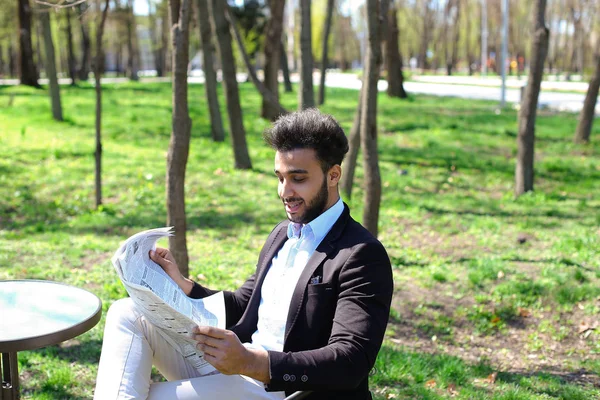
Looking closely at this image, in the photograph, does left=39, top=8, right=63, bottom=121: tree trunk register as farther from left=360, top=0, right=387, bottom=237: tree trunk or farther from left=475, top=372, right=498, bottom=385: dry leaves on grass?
left=475, top=372, right=498, bottom=385: dry leaves on grass

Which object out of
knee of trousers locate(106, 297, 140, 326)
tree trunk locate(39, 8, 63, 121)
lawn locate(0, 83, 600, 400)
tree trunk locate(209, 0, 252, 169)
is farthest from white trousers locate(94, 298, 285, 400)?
tree trunk locate(39, 8, 63, 121)

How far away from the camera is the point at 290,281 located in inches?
104

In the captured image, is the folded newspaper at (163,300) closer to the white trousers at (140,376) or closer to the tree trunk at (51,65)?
the white trousers at (140,376)

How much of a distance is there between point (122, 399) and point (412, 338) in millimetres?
3186

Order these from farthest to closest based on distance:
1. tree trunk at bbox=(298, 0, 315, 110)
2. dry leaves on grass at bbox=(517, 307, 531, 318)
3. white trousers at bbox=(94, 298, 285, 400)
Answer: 1. tree trunk at bbox=(298, 0, 315, 110)
2. dry leaves on grass at bbox=(517, 307, 531, 318)
3. white trousers at bbox=(94, 298, 285, 400)

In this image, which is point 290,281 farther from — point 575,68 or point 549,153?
point 575,68

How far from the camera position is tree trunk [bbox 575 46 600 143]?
11445 millimetres

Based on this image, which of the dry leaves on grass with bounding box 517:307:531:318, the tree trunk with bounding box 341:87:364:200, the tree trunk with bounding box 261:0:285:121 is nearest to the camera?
the dry leaves on grass with bounding box 517:307:531:318

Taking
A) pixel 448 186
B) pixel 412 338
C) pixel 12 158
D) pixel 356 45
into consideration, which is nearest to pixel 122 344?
pixel 412 338

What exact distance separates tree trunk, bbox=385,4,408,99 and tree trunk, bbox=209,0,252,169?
8.55 meters

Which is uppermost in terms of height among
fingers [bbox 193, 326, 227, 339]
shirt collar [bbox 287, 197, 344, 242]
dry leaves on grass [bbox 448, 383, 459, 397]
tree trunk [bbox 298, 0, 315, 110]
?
tree trunk [bbox 298, 0, 315, 110]

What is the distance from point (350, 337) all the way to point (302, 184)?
2.08 feet

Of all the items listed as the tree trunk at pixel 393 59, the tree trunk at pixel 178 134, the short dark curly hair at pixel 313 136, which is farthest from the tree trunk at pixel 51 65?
the short dark curly hair at pixel 313 136

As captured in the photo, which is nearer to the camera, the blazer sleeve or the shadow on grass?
the blazer sleeve
